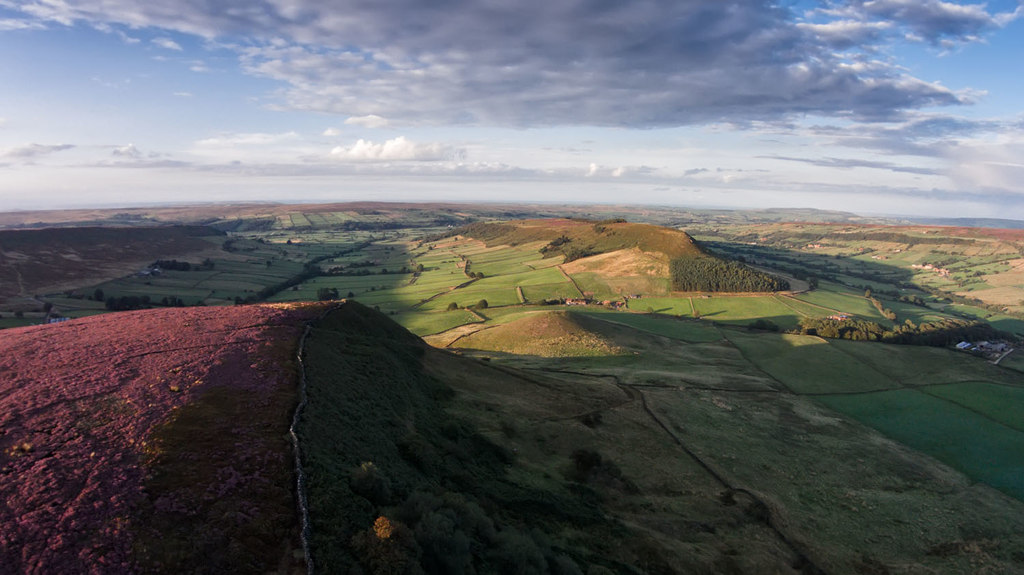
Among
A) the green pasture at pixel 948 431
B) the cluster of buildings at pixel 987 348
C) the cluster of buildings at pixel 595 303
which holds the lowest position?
the green pasture at pixel 948 431

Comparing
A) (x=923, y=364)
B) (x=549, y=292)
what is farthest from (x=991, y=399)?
(x=549, y=292)

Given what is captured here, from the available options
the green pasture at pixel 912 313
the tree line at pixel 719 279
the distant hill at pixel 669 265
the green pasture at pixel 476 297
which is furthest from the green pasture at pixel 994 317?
the green pasture at pixel 476 297

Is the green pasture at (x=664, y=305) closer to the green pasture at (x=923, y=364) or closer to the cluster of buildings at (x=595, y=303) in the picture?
the cluster of buildings at (x=595, y=303)

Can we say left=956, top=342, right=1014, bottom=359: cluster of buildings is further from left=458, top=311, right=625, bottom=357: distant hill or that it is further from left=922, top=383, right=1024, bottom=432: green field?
left=458, top=311, right=625, bottom=357: distant hill

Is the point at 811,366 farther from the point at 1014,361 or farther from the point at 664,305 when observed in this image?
the point at 664,305

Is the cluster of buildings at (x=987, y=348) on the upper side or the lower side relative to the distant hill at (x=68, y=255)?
lower

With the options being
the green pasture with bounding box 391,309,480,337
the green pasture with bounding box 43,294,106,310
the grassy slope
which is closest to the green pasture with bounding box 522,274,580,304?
the green pasture with bounding box 391,309,480,337

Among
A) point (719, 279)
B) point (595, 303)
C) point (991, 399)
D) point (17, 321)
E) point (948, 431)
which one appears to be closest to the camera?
point (948, 431)
